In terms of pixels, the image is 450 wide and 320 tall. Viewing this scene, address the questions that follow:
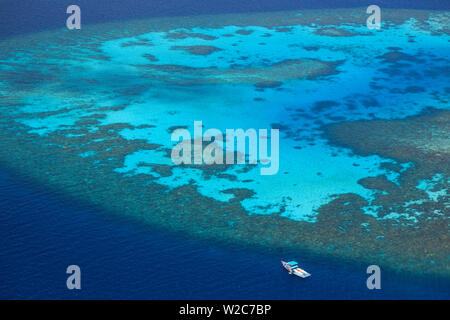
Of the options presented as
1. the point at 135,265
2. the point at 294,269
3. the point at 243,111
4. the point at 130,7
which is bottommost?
the point at 294,269

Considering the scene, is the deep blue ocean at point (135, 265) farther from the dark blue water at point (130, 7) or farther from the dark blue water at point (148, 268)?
the dark blue water at point (130, 7)

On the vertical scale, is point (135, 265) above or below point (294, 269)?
above

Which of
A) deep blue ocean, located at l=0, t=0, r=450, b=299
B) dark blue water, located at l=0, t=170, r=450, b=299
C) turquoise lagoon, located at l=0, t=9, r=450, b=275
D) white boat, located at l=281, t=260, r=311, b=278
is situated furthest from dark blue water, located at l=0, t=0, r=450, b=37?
white boat, located at l=281, t=260, r=311, b=278

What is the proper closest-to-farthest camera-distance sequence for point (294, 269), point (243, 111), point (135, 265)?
point (294, 269) < point (135, 265) < point (243, 111)

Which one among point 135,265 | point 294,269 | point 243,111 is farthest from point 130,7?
point 294,269

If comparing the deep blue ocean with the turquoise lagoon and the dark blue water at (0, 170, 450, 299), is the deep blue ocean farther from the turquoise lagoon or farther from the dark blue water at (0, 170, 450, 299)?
the turquoise lagoon

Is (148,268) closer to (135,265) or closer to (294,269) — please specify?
(135,265)

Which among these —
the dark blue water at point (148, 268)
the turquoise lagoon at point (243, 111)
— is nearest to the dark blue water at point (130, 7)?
the turquoise lagoon at point (243, 111)

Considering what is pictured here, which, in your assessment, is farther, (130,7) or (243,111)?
(130,7)

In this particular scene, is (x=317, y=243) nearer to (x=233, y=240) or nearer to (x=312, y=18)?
(x=233, y=240)
